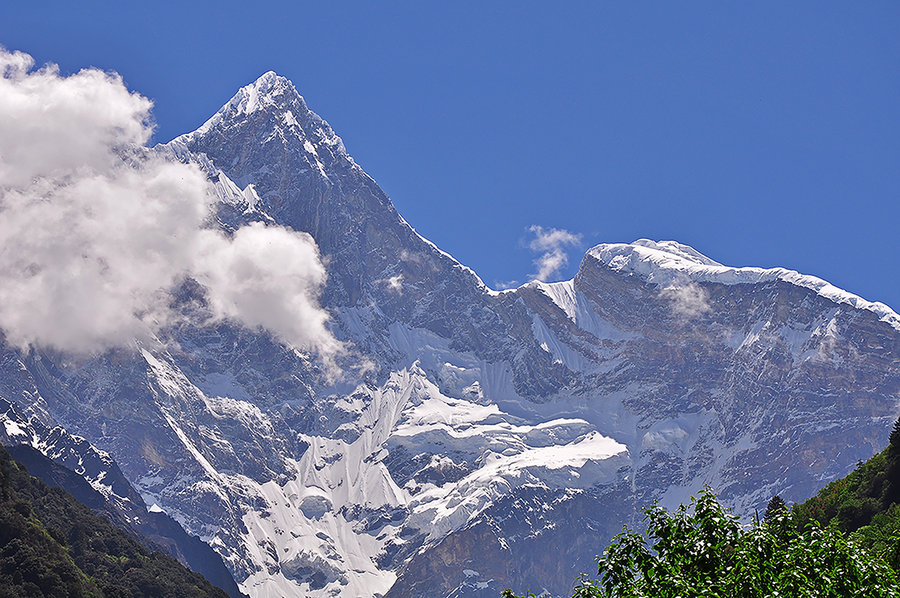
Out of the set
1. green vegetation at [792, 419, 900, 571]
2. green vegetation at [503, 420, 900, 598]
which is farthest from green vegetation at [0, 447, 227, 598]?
green vegetation at [503, 420, 900, 598]

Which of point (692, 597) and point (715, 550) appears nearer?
point (692, 597)

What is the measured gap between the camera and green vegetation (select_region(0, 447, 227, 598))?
100625 mm

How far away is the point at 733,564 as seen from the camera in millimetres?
37219

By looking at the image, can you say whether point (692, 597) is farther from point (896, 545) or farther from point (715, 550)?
point (896, 545)

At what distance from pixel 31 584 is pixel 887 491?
77.7 metres

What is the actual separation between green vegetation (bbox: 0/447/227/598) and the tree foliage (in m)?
73.0

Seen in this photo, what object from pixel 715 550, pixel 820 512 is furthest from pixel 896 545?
pixel 820 512

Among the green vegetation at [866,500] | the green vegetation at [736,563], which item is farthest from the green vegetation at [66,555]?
the green vegetation at [736,563]

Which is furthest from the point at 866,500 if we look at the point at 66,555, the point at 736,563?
the point at 66,555

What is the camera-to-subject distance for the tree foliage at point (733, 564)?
109 feet

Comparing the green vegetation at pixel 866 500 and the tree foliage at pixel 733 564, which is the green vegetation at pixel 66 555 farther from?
the tree foliage at pixel 733 564

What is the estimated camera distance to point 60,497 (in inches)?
5561

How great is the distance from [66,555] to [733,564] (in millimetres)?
91524

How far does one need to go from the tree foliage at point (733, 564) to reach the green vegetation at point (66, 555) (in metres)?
73.0
